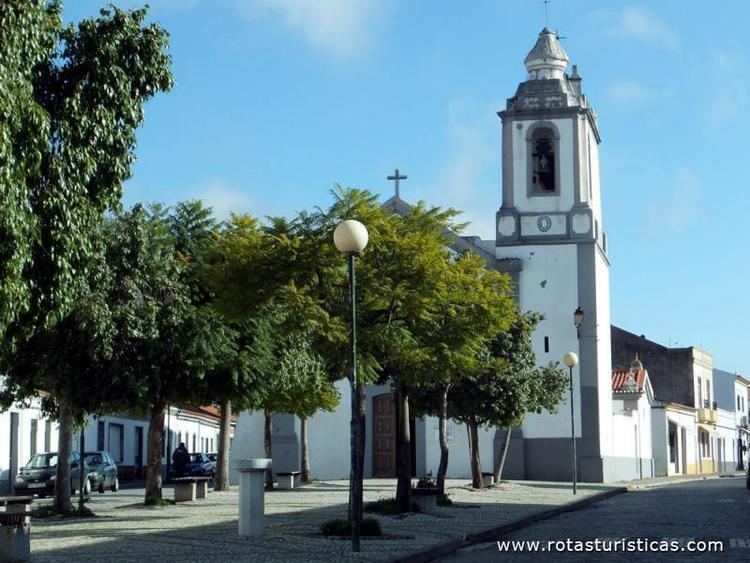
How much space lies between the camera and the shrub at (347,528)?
18016mm

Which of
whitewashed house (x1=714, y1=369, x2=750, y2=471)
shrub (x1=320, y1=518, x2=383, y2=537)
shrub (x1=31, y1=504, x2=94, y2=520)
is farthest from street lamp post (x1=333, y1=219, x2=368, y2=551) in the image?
whitewashed house (x1=714, y1=369, x2=750, y2=471)

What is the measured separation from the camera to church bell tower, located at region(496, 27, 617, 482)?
43969mm

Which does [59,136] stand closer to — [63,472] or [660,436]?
[63,472]

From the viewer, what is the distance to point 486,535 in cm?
1941

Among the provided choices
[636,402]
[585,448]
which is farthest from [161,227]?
[636,402]

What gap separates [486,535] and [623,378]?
39.3 metres

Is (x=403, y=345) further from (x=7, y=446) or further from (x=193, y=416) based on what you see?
(x=193, y=416)

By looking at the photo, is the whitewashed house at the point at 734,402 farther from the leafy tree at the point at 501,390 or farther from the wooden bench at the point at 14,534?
the wooden bench at the point at 14,534

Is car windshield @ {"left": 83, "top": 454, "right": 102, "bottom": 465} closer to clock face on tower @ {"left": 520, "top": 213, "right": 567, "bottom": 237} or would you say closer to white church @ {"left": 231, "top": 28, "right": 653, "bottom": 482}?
white church @ {"left": 231, "top": 28, "right": 653, "bottom": 482}

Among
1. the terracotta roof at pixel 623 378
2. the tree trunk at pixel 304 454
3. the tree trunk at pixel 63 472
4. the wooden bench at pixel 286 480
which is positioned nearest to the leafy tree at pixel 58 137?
the tree trunk at pixel 63 472

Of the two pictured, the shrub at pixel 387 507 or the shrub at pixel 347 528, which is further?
the shrub at pixel 387 507

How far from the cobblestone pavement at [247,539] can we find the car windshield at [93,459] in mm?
9817

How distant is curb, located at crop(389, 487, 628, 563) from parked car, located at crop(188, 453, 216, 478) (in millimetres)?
20859

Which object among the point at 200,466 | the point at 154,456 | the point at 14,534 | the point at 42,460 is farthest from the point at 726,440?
the point at 14,534
